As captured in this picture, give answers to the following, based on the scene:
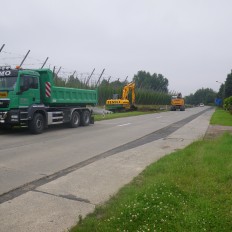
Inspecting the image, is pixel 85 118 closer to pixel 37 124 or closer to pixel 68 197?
pixel 37 124

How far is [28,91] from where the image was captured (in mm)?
15266

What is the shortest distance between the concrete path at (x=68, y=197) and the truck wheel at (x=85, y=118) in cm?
1074

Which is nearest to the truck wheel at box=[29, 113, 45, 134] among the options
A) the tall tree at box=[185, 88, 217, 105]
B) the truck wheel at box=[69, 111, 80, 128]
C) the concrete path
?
the truck wheel at box=[69, 111, 80, 128]

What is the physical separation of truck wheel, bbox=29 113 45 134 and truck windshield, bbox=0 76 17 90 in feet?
5.66

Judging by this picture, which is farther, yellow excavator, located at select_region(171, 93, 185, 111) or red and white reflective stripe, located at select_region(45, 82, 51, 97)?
yellow excavator, located at select_region(171, 93, 185, 111)

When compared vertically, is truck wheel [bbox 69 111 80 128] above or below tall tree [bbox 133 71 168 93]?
below

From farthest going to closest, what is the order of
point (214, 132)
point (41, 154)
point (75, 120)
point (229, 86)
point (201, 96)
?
point (201, 96) < point (229, 86) < point (75, 120) < point (214, 132) < point (41, 154)

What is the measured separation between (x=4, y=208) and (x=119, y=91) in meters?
44.3

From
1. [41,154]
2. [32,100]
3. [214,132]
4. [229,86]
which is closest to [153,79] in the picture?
[229,86]

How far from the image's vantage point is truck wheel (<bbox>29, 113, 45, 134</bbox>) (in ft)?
49.7

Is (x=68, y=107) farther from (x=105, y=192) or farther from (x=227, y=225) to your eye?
(x=227, y=225)

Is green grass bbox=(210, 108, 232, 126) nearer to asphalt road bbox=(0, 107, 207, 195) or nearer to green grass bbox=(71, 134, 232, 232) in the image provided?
asphalt road bbox=(0, 107, 207, 195)

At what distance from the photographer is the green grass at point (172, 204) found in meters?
4.45

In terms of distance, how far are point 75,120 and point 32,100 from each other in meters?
4.17
